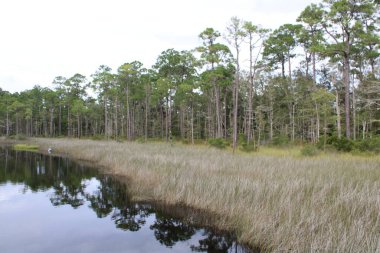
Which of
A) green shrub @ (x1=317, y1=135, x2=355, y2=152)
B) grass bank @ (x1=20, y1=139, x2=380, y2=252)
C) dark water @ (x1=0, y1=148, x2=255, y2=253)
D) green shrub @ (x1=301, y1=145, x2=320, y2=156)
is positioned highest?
green shrub @ (x1=317, y1=135, x2=355, y2=152)

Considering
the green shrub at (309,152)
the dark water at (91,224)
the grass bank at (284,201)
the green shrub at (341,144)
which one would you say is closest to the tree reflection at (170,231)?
the dark water at (91,224)

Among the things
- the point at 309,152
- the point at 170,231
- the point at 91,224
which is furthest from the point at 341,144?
the point at 91,224

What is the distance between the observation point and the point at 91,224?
331 inches

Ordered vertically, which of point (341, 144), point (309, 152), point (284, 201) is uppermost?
Result: point (341, 144)

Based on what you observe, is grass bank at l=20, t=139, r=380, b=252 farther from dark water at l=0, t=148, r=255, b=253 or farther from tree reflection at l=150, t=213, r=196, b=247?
tree reflection at l=150, t=213, r=196, b=247

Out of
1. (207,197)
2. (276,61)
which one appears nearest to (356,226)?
(207,197)

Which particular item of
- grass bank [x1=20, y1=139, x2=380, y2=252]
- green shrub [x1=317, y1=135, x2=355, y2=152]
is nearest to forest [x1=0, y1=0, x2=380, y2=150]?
green shrub [x1=317, y1=135, x2=355, y2=152]

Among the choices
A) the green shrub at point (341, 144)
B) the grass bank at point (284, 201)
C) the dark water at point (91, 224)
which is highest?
the green shrub at point (341, 144)

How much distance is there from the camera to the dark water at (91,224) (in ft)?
22.0

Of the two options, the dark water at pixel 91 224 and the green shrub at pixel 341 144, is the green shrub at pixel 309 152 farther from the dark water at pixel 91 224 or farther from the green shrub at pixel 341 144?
the dark water at pixel 91 224

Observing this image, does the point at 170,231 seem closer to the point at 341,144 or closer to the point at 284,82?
the point at 341,144

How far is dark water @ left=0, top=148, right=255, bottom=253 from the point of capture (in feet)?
22.0

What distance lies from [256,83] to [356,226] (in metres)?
37.9

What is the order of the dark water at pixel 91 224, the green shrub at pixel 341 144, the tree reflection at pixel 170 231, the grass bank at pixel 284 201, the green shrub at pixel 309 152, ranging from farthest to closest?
the green shrub at pixel 341 144 < the green shrub at pixel 309 152 < the tree reflection at pixel 170 231 < the dark water at pixel 91 224 < the grass bank at pixel 284 201
